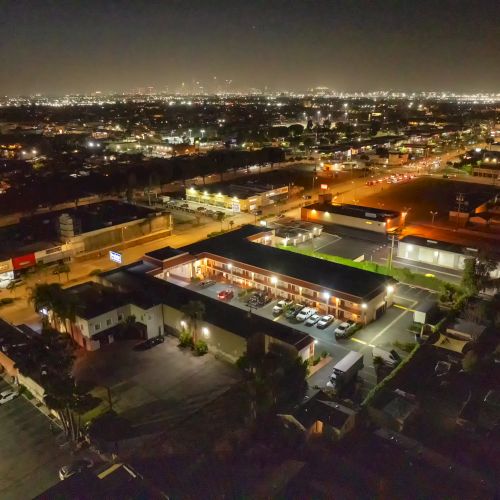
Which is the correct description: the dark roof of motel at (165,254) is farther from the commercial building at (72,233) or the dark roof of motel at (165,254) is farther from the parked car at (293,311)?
the parked car at (293,311)

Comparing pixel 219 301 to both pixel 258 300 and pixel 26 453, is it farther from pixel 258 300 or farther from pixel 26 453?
pixel 26 453

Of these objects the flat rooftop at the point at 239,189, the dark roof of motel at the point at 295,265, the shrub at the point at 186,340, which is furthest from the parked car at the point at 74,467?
the flat rooftop at the point at 239,189

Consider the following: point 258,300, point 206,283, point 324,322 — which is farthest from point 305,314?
point 206,283

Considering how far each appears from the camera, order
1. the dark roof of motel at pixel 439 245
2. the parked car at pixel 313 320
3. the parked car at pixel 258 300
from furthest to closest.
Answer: the dark roof of motel at pixel 439 245, the parked car at pixel 258 300, the parked car at pixel 313 320

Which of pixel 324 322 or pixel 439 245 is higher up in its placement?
pixel 439 245

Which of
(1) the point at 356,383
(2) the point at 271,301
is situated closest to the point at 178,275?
(2) the point at 271,301

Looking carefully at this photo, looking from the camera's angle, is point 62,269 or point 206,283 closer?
point 206,283

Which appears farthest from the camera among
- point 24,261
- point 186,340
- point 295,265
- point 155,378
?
point 24,261

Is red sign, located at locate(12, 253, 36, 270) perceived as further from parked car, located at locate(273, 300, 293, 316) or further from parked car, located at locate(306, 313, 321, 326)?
parked car, located at locate(306, 313, 321, 326)
